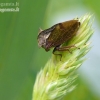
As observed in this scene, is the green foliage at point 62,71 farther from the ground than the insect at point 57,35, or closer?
closer

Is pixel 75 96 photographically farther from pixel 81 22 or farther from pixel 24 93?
pixel 81 22

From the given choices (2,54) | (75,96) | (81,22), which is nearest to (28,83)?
(75,96)

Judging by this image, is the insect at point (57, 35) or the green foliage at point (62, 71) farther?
the insect at point (57, 35)

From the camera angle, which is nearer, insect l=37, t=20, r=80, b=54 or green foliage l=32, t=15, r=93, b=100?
green foliage l=32, t=15, r=93, b=100

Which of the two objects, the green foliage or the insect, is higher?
the insect

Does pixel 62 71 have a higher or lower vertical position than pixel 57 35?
lower

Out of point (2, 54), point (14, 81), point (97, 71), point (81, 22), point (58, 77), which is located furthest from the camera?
point (97, 71)

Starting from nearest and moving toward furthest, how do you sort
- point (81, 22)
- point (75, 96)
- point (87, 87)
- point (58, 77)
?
point (58, 77)
point (81, 22)
point (75, 96)
point (87, 87)

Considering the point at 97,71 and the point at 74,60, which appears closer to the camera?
the point at 74,60
